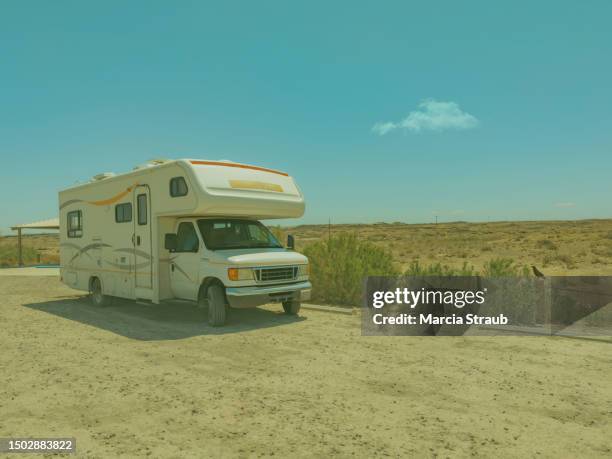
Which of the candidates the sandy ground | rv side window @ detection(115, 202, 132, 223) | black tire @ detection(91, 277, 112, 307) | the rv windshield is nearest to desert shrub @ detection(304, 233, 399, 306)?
the rv windshield

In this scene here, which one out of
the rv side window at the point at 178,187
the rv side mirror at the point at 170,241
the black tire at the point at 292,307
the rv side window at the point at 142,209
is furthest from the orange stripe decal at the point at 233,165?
the black tire at the point at 292,307

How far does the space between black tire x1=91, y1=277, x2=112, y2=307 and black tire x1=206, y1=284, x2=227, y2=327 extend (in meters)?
4.45

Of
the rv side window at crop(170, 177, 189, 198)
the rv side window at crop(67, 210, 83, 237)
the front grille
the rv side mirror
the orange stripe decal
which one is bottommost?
the front grille

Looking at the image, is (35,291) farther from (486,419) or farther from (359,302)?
(486,419)

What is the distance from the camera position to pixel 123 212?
37.1 ft

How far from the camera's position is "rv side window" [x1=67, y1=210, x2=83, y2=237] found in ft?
43.2

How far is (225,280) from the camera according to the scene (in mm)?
9086

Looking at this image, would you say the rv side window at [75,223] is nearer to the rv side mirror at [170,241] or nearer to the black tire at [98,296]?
the black tire at [98,296]

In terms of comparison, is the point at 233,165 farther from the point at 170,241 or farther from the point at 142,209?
the point at 142,209

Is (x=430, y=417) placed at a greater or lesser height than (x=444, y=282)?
lesser

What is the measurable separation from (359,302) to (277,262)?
119 inches

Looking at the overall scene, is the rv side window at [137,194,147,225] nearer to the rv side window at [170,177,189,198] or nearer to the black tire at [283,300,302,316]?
the rv side window at [170,177,189,198]

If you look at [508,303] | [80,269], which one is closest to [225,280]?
[508,303]

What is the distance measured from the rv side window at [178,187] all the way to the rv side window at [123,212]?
1.83 meters
